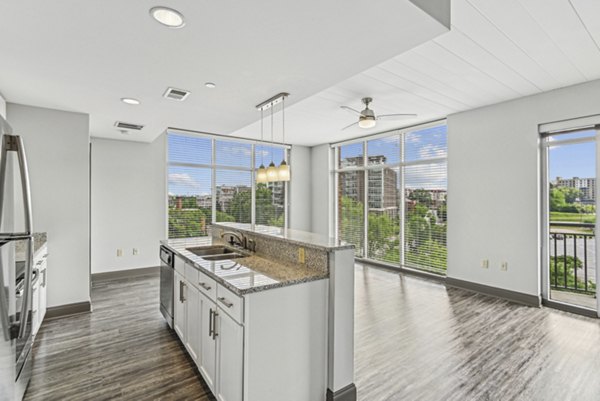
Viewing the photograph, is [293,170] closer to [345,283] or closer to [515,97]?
[515,97]

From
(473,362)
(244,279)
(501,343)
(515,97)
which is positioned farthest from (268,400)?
(515,97)

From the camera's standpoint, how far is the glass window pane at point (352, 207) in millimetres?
7035

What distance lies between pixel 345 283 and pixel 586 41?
3.19 meters

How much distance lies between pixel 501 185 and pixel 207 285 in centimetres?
437

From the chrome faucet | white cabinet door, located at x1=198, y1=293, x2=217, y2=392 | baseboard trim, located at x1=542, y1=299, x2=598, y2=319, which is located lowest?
baseboard trim, located at x1=542, y1=299, x2=598, y2=319

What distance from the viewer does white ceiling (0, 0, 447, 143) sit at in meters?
1.68

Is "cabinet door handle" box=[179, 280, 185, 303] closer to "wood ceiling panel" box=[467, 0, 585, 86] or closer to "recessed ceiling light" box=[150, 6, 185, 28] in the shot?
"recessed ceiling light" box=[150, 6, 185, 28]

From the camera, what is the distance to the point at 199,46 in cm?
209

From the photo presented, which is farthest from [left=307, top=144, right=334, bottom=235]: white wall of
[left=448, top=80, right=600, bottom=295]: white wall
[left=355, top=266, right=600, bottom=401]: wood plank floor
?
[left=355, top=266, right=600, bottom=401]: wood plank floor

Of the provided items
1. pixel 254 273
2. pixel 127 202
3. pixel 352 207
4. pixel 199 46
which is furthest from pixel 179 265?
pixel 352 207

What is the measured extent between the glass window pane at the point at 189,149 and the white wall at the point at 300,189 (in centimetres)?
228

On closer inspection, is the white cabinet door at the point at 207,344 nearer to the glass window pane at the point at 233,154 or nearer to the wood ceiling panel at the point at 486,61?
the wood ceiling panel at the point at 486,61

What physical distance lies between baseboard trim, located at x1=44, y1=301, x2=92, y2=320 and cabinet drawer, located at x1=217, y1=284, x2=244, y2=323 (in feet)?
9.32

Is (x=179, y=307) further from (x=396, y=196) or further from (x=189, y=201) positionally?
(x=396, y=196)
